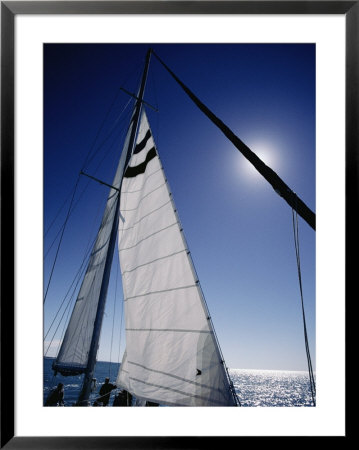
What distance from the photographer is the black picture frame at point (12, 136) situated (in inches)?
68.5

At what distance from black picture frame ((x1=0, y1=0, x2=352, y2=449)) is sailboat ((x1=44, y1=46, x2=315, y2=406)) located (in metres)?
0.25

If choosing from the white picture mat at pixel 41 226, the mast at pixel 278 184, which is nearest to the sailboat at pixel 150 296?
the mast at pixel 278 184

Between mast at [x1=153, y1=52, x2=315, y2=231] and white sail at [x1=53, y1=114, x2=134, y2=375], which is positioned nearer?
mast at [x1=153, y1=52, x2=315, y2=231]

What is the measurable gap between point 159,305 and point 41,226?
1.00 meters

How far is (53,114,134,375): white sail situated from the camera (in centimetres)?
280

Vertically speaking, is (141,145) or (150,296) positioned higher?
(141,145)

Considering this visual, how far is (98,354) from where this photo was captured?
2.93m

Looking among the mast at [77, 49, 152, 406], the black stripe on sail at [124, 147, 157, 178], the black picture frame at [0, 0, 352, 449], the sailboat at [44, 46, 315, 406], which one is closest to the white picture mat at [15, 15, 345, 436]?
the black picture frame at [0, 0, 352, 449]

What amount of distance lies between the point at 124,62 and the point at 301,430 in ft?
7.06

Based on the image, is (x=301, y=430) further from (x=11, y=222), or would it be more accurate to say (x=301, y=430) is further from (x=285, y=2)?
(x=285, y=2)

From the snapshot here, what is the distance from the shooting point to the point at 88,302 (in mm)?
3365

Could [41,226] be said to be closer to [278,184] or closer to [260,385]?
[278,184]

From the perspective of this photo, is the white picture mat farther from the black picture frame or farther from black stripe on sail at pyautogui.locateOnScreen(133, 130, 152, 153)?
black stripe on sail at pyautogui.locateOnScreen(133, 130, 152, 153)

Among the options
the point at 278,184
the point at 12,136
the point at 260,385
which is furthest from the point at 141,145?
the point at 260,385
